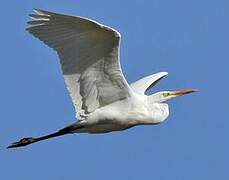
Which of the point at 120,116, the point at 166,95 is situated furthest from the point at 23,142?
the point at 166,95

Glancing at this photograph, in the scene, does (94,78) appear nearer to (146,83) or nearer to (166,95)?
(166,95)

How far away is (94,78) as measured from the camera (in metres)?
12.3

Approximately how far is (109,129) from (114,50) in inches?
63.0

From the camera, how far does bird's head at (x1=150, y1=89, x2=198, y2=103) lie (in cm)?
1318

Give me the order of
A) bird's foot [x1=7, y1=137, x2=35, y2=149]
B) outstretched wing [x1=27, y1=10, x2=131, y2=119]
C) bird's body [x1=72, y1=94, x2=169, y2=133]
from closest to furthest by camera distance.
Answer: outstretched wing [x1=27, y1=10, x2=131, y2=119], bird's body [x1=72, y1=94, x2=169, y2=133], bird's foot [x1=7, y1=137, x2=35, y2=149]

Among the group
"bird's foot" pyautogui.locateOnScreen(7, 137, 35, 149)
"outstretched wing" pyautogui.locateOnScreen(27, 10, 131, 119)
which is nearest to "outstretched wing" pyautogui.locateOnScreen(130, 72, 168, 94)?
"outstretched wing" pyautogui.locateOnScreen(27, 10, 131, 119)

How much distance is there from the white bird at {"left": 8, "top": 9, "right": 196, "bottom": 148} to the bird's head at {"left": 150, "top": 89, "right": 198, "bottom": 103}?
0.02m

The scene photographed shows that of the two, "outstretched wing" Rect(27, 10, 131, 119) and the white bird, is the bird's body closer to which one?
the white bird

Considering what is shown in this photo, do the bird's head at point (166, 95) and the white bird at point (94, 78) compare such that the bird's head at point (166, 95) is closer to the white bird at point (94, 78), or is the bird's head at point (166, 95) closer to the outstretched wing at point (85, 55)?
the white bird at point (94, 78)

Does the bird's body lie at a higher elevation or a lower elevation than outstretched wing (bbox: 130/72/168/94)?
lower

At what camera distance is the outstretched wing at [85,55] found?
11.3m

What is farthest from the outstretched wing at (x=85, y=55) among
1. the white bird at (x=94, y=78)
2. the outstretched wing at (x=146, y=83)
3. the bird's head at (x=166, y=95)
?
the outstretched wing at (x=146, y=83)

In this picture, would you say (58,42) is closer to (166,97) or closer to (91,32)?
(91,32)

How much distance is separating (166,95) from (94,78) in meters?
1.76
